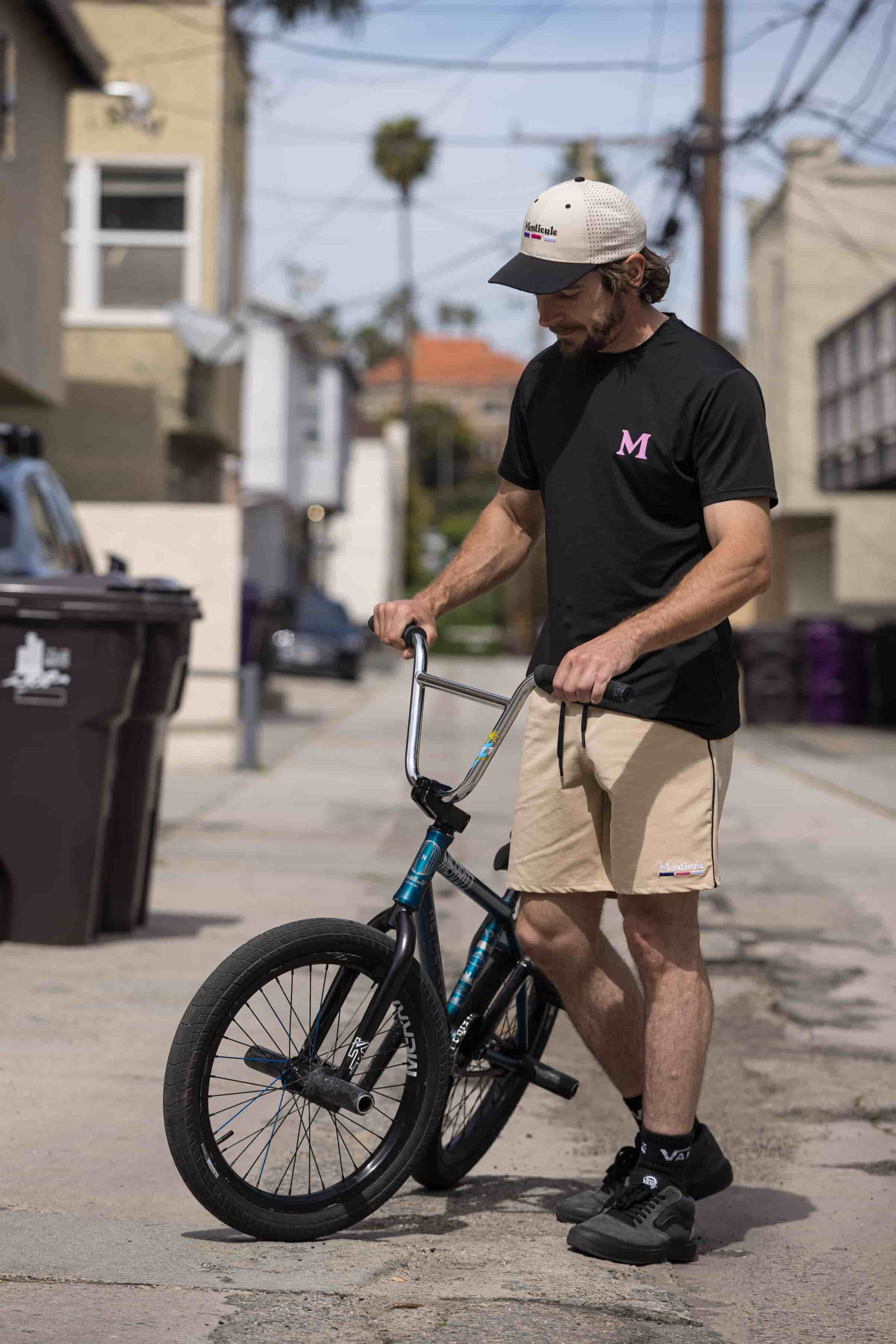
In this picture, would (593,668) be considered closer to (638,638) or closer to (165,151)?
(638,638)

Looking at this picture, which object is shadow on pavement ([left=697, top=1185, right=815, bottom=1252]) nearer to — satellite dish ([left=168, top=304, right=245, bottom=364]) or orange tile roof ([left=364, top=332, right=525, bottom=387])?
satellite dish ([left=168, top=304, right=245, bottom=364])

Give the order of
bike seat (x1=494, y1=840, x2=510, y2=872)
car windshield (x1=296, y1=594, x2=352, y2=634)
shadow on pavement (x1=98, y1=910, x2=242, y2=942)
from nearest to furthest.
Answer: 1. bike seat (x1=494, y1=840, x2=510, y2=872)
2. shadow on pavement (x1=98, y1=910, x2=242, y2=942)
3. car windshield (x1=296, y1=594, x2=352, y2=634)

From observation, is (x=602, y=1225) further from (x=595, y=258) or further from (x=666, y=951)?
(x=595, y=258)

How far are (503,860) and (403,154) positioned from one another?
184 feet

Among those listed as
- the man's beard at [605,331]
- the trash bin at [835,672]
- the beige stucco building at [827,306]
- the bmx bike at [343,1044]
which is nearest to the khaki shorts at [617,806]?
the bmx bike at [343,1044]

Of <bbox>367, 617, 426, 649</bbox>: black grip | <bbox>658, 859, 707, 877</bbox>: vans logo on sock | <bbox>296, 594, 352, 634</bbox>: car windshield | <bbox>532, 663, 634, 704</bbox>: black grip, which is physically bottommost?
<bbox>658, 859, 707, 877</bbox>: vans logo on sock

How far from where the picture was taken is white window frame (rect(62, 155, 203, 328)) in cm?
2016

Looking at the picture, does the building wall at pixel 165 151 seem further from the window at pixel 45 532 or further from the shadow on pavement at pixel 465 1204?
the shadow on pavement at pixel 465 1204

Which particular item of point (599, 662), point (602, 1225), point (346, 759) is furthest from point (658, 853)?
point (346, 759)

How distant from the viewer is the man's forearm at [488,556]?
4031 mm

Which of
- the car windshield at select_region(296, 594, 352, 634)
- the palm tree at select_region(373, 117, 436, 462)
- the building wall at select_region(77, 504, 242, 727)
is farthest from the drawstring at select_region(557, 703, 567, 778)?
the palm tree at select_region(373, 117, 436, 462)

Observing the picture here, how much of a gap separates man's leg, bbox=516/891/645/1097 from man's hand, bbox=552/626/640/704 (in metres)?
0.54

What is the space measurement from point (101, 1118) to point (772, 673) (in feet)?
63.5

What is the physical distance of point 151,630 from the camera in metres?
6.68
